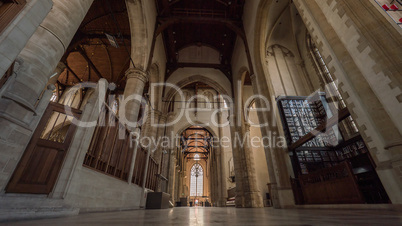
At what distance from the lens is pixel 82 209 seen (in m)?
2.75

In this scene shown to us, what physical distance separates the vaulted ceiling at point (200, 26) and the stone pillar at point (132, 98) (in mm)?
3730

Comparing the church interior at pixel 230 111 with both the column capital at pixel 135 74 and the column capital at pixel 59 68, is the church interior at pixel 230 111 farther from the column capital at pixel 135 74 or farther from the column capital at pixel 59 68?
the column capital at pixel 59 68

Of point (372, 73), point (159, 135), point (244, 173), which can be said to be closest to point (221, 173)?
point (244, 173)

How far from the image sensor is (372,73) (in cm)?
255

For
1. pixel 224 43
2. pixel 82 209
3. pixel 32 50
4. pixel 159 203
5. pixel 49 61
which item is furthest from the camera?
pixel 224 43

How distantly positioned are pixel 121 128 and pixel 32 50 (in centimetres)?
239

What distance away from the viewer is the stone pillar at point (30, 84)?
1871mm

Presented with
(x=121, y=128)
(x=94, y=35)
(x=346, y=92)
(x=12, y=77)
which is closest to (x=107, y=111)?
(x=121, y=128)

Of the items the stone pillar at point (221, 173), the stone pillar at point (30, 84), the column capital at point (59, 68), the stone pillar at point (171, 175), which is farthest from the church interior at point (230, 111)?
the column capital at point (59, 68)

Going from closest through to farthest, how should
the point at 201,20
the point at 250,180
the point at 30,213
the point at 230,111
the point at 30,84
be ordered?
the point at 30,213 < the point at 30,84 < the point at 250,180 < the point at 201,20 < the point at 230,111

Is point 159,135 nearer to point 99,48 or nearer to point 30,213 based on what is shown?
point 99,48

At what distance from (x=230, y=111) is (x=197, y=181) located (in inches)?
1046

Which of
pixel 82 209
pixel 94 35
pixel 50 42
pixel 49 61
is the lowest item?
pixel 82 209

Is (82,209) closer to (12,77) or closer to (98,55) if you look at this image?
(12,77)
